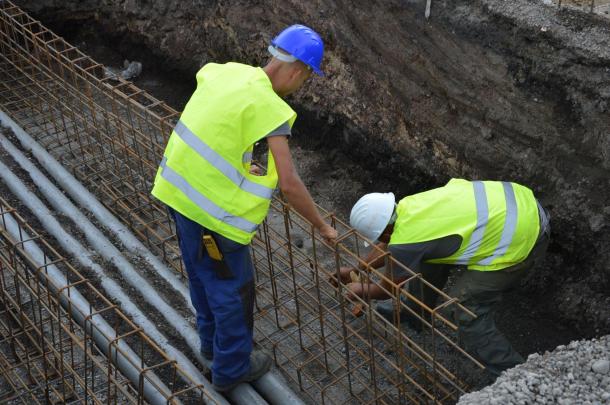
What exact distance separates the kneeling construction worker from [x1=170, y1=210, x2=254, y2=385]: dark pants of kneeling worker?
2.19ft

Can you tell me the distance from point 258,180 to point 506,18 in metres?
2.82

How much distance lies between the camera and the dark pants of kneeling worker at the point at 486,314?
A: 5449 millimetres

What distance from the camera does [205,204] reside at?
4.92 m

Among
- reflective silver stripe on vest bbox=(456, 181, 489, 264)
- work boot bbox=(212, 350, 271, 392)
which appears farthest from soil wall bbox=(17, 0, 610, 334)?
work boot bbox=(212, 350, 271, 392)

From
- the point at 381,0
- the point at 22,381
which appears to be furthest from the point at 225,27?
the point at 22,381

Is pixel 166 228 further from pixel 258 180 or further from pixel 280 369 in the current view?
pixel 258 180

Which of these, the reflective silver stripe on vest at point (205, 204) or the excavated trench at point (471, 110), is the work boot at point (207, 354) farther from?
the excavated trench at point (471, 110)

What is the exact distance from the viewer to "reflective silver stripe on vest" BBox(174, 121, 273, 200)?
4840mm

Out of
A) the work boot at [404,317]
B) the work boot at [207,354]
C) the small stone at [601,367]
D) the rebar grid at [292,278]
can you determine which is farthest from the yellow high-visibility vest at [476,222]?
the work boot at [207,354]

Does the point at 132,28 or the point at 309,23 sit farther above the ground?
the point at 309,23

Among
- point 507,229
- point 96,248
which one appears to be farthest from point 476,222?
point 96,248

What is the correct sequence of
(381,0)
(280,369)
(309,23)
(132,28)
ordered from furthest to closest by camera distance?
(132,28)
(309,23)
(381,0)
(280,369)

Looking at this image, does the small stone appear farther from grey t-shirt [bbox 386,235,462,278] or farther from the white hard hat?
the white hard hat

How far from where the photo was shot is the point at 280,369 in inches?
233
